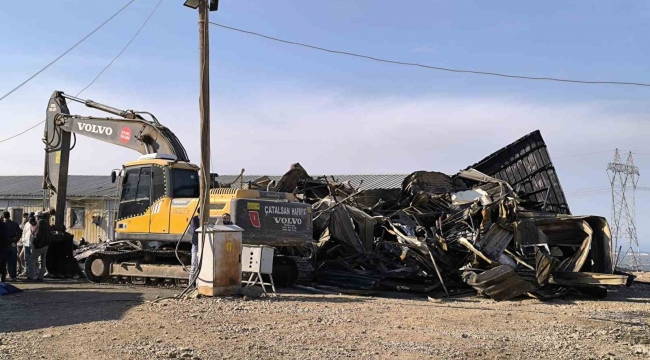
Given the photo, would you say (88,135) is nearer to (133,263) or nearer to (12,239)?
(12,239)

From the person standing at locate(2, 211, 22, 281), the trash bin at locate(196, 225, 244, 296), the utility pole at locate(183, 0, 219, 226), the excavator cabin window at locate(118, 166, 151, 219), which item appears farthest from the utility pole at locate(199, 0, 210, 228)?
the person standing at locate(2, 211, 22, 281)

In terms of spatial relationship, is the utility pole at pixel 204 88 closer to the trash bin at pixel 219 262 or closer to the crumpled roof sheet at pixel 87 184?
the trash bin at pixel 219 262

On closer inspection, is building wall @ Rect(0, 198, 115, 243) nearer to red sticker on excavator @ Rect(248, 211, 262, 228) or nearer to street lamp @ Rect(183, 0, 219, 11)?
red sticker on excavator @ Rect(248, 211, 262, 228)

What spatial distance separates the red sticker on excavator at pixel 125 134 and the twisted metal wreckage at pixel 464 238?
5.14 m

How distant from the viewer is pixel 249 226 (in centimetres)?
1347

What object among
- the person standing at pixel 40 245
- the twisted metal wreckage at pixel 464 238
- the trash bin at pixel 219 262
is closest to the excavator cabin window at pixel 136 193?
the person standing at pixel 40 245

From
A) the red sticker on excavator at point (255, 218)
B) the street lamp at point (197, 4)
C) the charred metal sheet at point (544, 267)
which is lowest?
the charred metal sheet at point (544, 267)

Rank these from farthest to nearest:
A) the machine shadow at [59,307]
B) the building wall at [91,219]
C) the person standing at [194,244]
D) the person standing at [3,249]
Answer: the building wall at [91,219], the person standing at [3,249], the person standing at [194,244], the machine shadow at [59,307]

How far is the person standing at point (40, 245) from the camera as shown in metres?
15.8

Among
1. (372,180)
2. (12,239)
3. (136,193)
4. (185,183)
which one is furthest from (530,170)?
(372,180)

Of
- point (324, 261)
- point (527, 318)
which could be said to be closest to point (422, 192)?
point (324, 261)

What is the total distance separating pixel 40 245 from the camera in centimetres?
1599

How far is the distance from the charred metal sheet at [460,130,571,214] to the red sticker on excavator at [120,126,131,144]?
443 inches

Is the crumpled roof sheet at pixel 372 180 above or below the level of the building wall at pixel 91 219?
above
